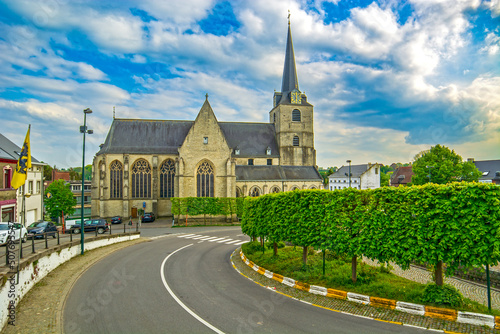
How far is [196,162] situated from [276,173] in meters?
14.1

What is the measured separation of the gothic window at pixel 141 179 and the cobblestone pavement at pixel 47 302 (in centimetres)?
3074

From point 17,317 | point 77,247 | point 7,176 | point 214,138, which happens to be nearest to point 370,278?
point 17,317

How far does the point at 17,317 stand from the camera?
9.14 meters

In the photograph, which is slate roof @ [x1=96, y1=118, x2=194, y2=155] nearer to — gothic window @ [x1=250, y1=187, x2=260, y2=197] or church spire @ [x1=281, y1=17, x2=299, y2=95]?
gothic window @ [x1=250, y1=187, x2=260, y2=197]

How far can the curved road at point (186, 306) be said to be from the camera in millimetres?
8688

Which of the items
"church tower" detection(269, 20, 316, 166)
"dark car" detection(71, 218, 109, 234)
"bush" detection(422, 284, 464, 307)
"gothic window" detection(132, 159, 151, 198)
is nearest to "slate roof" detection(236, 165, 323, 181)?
"church tower" detection(269, 20, 316, 166)

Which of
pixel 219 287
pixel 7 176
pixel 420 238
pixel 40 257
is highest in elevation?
pixel 7 176

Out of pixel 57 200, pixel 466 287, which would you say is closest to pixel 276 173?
pixel 57 200

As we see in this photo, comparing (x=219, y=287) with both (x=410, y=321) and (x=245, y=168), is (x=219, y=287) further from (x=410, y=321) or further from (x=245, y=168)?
(x=245, y=168)

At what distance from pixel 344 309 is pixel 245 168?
40313 mm

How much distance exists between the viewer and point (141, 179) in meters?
46.9

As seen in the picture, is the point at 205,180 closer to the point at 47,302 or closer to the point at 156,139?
the point at 156,139

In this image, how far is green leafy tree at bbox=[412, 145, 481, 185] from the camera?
1783 inches

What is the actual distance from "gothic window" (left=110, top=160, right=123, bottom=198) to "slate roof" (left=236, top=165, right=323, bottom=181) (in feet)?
61.3
